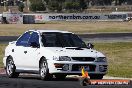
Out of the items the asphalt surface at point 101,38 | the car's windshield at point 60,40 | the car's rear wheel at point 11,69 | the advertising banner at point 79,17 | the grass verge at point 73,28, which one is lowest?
the advertising banner at point 79,17

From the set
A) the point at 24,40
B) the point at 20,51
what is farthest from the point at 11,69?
the point at 24,40

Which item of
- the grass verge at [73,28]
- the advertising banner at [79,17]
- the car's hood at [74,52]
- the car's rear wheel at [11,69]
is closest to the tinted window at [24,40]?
the car's rear wheel at [11,69]

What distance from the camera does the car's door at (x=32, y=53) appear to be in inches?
640

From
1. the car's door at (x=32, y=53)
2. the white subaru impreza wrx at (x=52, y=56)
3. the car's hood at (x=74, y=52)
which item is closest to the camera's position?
the white subaru impreza wrx at (x=52, y=56)

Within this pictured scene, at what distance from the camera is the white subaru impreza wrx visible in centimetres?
1536

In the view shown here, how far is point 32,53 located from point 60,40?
3.08ft

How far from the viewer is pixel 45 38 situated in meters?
16.6

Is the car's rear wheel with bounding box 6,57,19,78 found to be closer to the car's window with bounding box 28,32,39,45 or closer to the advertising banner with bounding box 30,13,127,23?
the car's window with bounding box 28,32,39,45

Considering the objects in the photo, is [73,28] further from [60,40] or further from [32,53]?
[32,53]

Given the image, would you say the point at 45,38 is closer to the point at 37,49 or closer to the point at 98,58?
the point at 37,49

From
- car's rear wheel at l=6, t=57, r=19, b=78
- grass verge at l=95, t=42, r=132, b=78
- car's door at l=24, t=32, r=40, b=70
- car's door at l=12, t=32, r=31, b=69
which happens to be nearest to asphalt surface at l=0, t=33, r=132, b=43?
grass verge at l=95, t=42, r=132, b=78

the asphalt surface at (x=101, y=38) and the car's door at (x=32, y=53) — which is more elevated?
the car's door at (x=32, y=53)

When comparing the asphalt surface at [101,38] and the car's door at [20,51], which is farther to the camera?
the asphalt surface at [101,38]

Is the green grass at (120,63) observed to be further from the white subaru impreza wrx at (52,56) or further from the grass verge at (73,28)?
the grass verge at (73,28)
